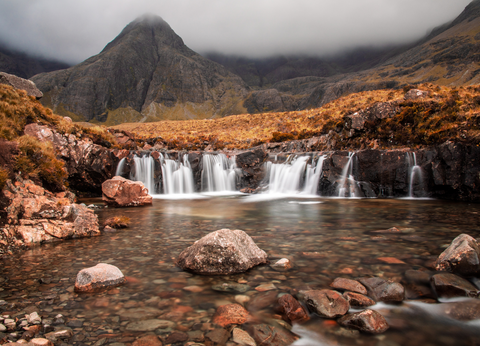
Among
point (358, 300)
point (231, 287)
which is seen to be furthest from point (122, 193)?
point (358, 300)

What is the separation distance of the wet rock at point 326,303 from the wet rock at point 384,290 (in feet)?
2.26

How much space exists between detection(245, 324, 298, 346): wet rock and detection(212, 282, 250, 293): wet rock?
3.60ft

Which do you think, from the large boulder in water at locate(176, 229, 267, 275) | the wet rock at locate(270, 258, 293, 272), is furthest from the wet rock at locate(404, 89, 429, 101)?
the large boulder in water at locate(176, 229, 267, 275)

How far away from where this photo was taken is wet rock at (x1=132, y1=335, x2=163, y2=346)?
3141 mm

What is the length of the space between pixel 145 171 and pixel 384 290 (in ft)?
72.4

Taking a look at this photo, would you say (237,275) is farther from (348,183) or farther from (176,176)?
(176,176)

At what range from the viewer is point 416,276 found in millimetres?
5012

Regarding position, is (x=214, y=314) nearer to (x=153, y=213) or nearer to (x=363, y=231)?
(x=363, y=231)

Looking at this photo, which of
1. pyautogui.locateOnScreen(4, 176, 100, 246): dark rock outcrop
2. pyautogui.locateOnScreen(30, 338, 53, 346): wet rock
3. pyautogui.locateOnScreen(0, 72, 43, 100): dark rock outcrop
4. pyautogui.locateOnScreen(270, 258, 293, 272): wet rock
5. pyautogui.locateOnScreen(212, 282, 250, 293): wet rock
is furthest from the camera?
pyautogui.locateOnScreen(0, 72, 43, 100): dark rock outcrop

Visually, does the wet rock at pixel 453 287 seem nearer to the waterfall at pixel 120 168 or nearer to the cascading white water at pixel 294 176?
the cascading white water at pixel 294 176

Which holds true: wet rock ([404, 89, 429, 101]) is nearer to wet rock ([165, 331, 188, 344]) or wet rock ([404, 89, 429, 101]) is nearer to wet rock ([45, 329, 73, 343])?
wet rock ([165, 331, 188, 344])

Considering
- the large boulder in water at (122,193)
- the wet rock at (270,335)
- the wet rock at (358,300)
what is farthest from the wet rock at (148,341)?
the large boulder in water at (122,193)

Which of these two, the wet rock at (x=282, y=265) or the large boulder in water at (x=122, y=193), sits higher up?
the large boulder in water at (x=122, y=193)

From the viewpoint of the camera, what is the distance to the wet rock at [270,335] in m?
3.21
